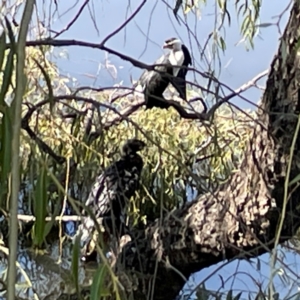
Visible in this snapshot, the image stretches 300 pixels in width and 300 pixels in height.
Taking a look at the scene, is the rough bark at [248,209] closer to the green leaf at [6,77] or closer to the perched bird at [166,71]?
the perched bird at [166,71]

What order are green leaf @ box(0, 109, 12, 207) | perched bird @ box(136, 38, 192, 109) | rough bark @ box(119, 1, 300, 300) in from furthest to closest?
1. perched bird @ box(136, 38, 192, 109)
2. rough bark @ box(119, 1, 300, 300)
3. green leaf @ box(0, 109, 12, 207)

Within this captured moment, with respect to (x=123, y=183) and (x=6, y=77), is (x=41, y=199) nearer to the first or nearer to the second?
(x=6, y=77)

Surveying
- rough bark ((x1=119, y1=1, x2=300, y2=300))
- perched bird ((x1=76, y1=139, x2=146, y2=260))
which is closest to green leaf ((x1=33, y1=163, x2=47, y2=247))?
rough bark ((x1=119, y1=1, x2=300, y2=300))

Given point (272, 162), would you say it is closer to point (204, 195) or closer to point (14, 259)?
point (204, 195)

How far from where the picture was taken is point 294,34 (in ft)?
3.91

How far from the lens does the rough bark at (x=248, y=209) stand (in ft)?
4.16

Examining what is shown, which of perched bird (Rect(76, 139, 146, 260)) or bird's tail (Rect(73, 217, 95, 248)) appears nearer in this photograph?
bird's tail (Rect(73, 217, 95, 248))

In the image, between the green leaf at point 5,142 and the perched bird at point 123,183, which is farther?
the perched bird at point 123,183

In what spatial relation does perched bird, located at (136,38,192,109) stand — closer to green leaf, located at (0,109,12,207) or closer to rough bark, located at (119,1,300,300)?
rough bark, located at (119,1,300,300)

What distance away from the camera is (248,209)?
4.70ft

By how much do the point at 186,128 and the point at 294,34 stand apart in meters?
0.81

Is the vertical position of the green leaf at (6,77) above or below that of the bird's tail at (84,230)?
above

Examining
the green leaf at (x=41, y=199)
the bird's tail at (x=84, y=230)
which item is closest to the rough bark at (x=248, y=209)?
the bird's tail at (x=84, y=230)

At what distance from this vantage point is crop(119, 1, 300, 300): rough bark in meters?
1.27
